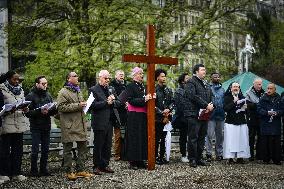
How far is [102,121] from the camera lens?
10.7 m

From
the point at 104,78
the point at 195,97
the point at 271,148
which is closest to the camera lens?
the point at 104,78

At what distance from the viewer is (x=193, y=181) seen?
31.5 ft

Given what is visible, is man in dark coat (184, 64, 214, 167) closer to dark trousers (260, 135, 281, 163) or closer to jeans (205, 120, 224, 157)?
jeans (205, 120, 224, 157)

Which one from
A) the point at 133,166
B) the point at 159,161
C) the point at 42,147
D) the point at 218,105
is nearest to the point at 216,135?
the point at 218,105

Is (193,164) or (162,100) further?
(162,100)

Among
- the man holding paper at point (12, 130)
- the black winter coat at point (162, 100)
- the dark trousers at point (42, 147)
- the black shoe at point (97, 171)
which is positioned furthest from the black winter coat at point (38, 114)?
the black winter coat at point (162, 100)

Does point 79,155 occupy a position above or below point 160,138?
below

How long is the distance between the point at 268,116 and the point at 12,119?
18.4 feet

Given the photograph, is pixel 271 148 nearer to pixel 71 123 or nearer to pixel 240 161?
pixel 240 161

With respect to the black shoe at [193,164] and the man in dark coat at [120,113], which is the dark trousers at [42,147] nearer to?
the man in dark coat at [120,113]

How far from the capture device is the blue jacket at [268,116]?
41.4 ft

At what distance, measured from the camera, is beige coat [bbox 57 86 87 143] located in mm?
10031

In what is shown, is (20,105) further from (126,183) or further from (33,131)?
(126,183)

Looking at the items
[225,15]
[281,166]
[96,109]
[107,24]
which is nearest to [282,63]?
[225,15]
